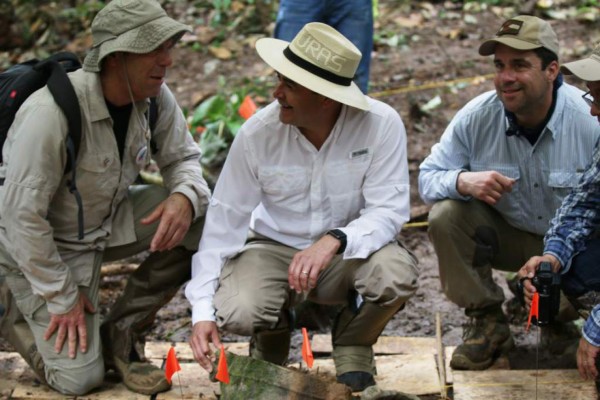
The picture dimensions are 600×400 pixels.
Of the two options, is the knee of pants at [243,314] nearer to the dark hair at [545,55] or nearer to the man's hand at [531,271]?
the man's hand at [531,271]

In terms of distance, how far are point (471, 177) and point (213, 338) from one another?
1.40 m

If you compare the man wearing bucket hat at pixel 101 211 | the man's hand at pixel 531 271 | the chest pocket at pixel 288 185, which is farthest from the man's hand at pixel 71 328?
the man's hand at pixel 531 271

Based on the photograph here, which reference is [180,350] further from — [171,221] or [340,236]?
[340,236]

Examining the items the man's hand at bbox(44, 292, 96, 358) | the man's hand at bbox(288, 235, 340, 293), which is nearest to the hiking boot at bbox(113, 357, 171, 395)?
the man's hand at bbox(44, 292, 96, 358)

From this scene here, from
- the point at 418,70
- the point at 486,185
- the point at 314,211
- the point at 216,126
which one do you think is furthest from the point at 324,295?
the point at 418,70

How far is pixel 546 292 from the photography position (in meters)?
4.14

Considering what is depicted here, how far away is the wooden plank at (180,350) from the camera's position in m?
5.06

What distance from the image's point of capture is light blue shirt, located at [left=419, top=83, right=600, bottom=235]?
15.1ft

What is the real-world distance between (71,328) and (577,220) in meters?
2.30

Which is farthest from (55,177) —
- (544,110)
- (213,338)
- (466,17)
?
(466,17)

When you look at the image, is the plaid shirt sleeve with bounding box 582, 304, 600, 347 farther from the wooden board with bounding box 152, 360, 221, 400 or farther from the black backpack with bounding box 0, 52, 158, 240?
the black backpack with bounding box 0, 52, 158, 240

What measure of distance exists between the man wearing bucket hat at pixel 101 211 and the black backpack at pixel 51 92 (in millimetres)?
42

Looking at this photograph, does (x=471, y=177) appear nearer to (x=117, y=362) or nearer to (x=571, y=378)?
(x=571, y=378)

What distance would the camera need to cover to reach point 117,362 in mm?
4762
